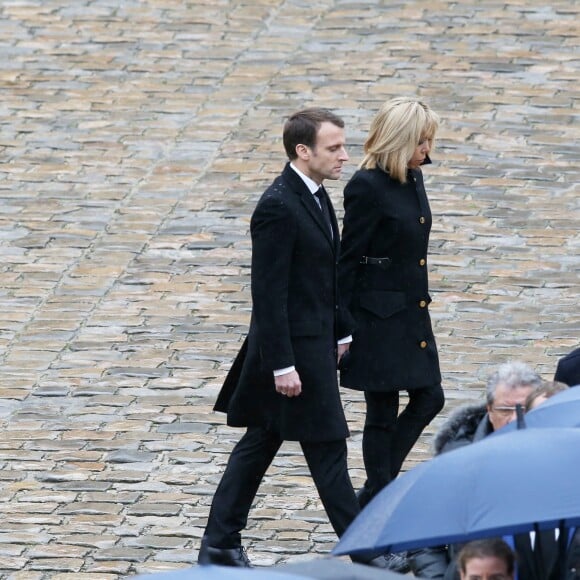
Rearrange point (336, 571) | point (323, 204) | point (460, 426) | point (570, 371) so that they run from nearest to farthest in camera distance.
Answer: point (336, 571) → point (460, 426) → point (570, 371) → point (323, 204)

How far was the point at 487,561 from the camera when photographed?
185 inches

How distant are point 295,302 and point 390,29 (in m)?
9.69

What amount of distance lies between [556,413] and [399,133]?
7.23 ft

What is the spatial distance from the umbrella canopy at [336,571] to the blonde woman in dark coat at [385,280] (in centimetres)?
313

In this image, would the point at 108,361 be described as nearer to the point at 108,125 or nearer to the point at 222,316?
the point at 222,316

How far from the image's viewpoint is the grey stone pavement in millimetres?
7773

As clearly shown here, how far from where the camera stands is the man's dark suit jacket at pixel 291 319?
6.43m

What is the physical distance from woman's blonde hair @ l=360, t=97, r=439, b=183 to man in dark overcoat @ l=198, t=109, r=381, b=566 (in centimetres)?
41

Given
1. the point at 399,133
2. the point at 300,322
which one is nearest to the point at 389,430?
the point at 300,322

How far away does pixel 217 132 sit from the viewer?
539 inches

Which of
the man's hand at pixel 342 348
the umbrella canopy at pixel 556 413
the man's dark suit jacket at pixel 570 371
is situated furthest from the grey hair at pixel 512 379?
the man's hand at pixel 342 348

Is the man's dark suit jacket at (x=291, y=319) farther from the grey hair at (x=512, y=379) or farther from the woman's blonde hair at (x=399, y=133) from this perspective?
the grey hair at (x=512, y=379)

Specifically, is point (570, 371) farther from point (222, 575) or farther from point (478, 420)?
point (222, 575)

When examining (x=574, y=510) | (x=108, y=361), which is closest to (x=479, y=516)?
(x=574, y=510)
